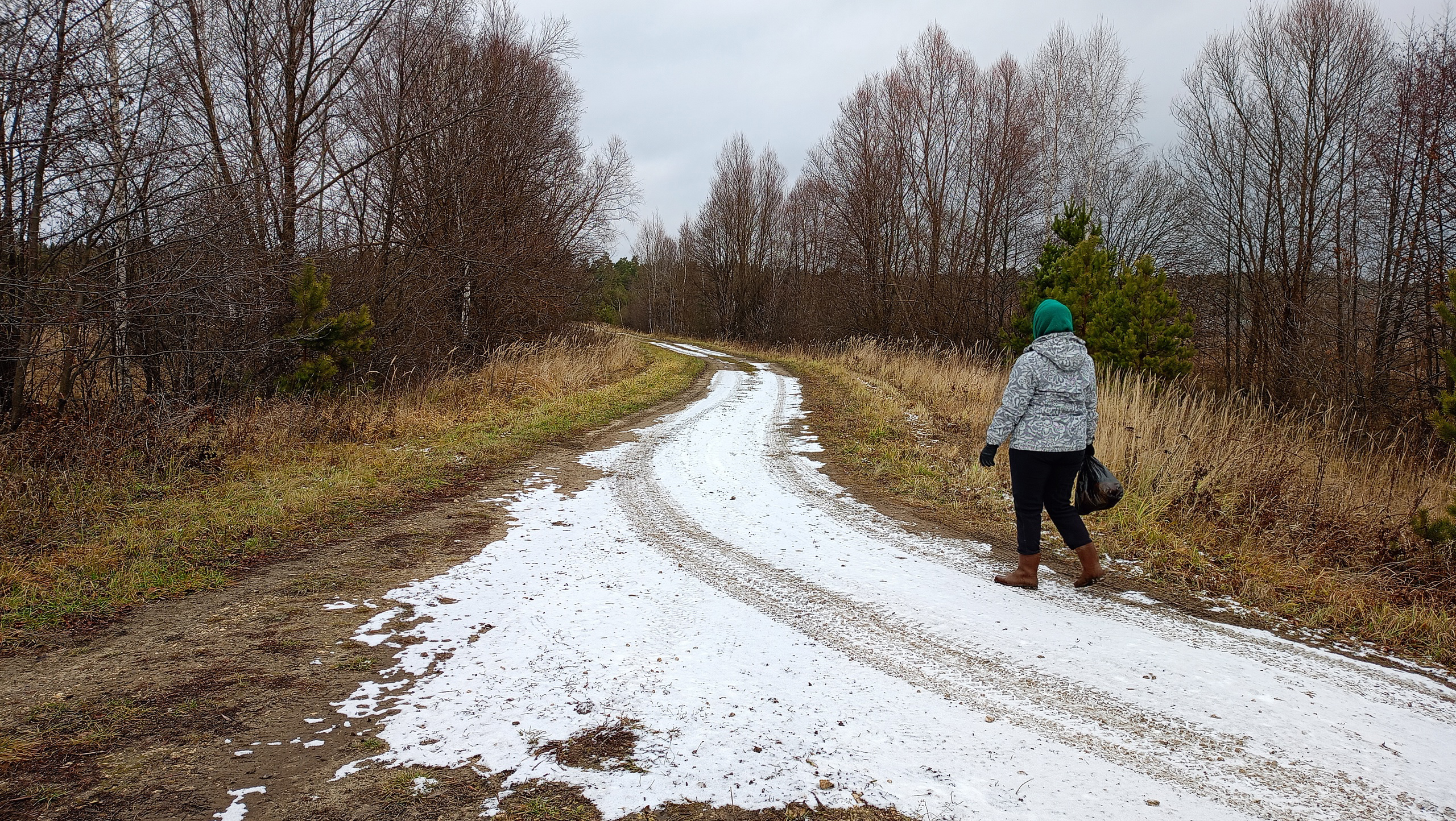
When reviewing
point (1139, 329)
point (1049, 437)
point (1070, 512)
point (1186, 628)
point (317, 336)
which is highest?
point (1139, 329)

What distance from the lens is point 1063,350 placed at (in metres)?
4.70

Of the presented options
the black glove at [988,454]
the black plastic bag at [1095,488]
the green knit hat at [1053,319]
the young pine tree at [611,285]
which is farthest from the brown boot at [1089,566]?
the young pine tree at [611,285]

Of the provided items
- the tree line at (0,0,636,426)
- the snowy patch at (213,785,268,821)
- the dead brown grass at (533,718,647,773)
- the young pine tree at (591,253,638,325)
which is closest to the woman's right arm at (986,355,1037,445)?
the dead brown grass at (533,718,647,773)

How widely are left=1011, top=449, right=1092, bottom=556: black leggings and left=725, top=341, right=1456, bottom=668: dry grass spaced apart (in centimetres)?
98

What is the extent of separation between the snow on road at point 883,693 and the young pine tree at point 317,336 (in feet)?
21.8

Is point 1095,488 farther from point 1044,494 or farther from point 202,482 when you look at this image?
point 202,482

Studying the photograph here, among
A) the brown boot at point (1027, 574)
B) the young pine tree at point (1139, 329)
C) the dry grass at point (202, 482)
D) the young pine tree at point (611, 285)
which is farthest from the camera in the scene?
the young pine tree at point (611, 285)

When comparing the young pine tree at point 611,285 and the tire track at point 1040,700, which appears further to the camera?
the young pine tree at point 611,285

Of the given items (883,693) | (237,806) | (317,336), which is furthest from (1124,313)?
(237,806)

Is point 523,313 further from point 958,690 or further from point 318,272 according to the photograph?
point 958,690

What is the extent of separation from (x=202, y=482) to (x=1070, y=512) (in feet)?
24.7

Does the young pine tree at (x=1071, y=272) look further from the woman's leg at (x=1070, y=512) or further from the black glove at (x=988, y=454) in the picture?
the black glove at (x=988, y=454)

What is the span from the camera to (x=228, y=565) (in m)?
4.79

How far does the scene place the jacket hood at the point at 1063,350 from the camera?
4.62 metres
